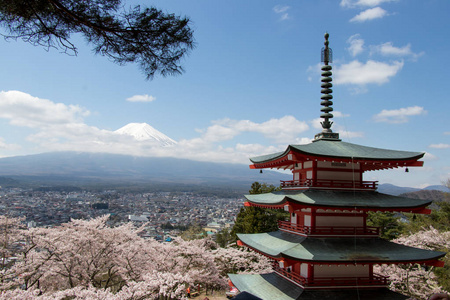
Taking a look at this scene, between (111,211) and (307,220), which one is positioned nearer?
(307,220)

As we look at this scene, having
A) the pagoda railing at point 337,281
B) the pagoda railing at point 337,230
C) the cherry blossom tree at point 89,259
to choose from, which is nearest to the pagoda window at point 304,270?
the pagoda railing at point 337,281

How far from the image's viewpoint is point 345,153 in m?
10.4

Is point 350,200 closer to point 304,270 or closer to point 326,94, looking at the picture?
point 304,270

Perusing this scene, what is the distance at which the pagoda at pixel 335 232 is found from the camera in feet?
31.2

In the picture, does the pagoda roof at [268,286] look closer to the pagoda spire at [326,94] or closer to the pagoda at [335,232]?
the pagoda at [335,232]

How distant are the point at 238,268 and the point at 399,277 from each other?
10.5 metres

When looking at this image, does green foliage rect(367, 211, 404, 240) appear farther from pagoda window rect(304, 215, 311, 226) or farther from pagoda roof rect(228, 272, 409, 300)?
pagoda window rect(304, 215, 311, 226)

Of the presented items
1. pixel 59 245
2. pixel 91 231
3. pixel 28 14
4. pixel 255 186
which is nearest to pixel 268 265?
pixel 255 186

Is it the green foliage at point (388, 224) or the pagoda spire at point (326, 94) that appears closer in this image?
the pagoda spire at point (326, 94)

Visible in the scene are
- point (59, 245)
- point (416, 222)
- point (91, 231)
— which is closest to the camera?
point (59, 245)

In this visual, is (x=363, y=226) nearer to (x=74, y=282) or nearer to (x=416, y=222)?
(x=74, y=282)

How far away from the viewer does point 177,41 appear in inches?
236

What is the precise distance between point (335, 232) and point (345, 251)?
30.3 inches

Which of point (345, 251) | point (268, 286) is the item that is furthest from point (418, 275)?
point (268, 286)
